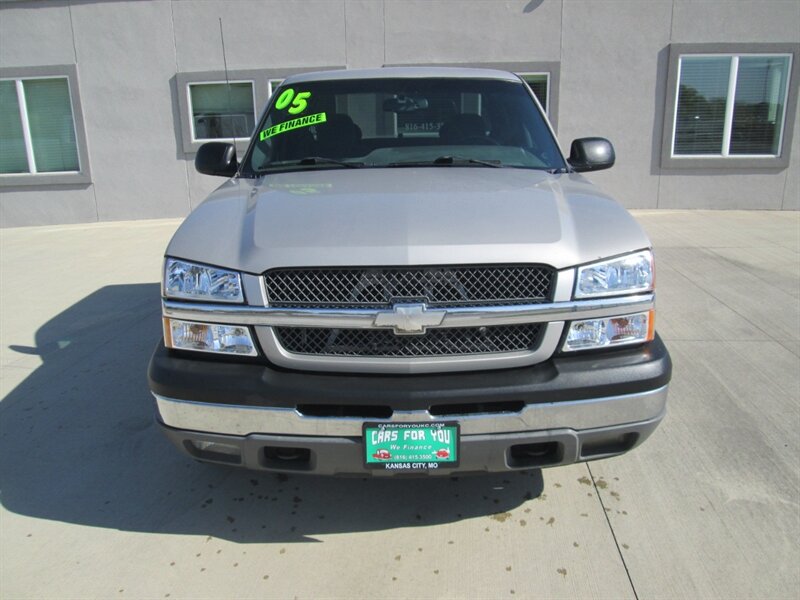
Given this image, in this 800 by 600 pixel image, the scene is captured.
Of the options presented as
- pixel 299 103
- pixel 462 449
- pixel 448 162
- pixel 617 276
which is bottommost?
pixel 462 449

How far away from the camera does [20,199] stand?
11.2 m

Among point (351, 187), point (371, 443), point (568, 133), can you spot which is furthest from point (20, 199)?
point (371, 443)

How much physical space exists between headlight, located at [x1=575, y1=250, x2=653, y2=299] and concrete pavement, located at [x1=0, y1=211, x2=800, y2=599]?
1.07m

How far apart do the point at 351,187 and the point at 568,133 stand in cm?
843

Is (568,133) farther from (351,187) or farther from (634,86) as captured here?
(351,187)

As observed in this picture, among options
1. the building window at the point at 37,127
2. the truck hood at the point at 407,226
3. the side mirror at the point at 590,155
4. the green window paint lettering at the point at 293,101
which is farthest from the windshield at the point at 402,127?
the building window at the point at 37,127

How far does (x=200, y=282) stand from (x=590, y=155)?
8.22 feet

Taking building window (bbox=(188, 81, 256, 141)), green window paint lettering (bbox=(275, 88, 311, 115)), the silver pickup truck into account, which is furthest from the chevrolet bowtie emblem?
building window (bbox=(188, 81, 256, 141))

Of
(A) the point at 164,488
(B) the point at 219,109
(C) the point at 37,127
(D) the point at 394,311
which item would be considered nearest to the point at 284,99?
(D) the point at 394,311

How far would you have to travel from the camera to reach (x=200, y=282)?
254cm

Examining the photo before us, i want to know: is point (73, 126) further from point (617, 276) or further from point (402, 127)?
point (617, 276)

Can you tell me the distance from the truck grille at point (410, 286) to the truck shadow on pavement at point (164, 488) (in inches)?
42.4

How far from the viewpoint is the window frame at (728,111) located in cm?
1038

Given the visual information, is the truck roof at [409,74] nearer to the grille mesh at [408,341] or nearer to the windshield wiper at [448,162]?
the windshield wiper at [448,162]
